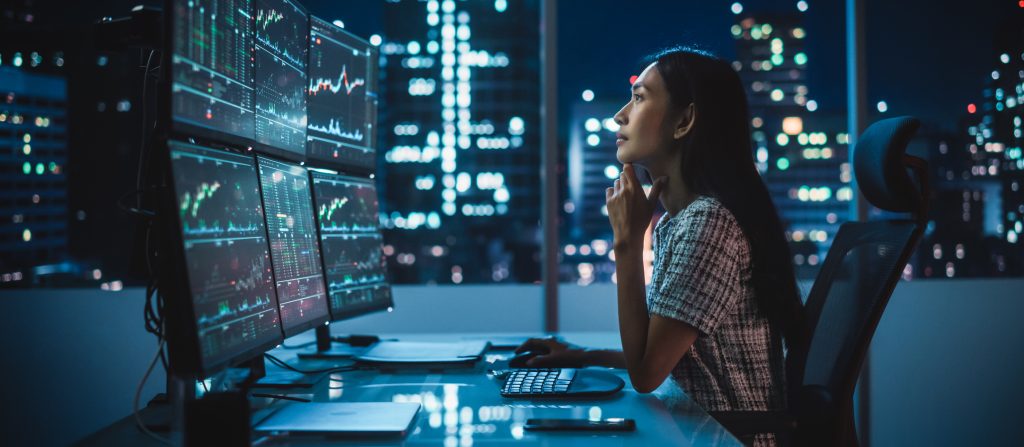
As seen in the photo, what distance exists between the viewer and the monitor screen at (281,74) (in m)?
1.32

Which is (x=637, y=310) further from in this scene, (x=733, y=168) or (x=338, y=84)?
(x=338, y=84)

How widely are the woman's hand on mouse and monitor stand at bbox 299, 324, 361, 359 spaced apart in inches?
18.7

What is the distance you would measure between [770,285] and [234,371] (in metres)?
1.03

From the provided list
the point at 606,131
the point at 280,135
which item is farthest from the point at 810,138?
the point at 280,135

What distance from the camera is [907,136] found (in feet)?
4.02

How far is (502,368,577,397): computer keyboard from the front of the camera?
4.14ft

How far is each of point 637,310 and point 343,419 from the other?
578mm

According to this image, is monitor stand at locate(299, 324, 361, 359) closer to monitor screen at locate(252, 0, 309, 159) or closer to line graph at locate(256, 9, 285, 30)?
monitor screen at locate(252, 0, 309, 159)

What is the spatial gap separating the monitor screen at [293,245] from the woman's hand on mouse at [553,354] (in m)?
0.50

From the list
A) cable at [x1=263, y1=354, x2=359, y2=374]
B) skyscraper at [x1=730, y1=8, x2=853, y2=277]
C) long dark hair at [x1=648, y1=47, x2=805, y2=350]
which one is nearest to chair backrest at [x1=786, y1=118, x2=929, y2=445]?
long dark hair at [x1=648, y1=47, x2=805, y2=350]

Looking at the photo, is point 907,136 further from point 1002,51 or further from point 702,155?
point 1002,51

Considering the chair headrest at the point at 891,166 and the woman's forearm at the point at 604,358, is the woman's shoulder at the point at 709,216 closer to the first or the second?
the chair headrest at the point at 891,166

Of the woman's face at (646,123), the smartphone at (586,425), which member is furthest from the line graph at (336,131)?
the smartphone at (586,425)

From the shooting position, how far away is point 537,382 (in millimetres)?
1315
